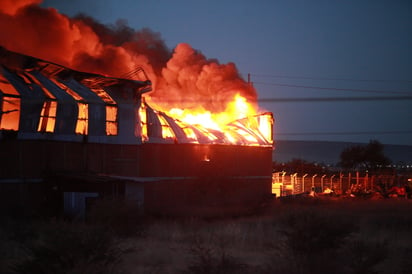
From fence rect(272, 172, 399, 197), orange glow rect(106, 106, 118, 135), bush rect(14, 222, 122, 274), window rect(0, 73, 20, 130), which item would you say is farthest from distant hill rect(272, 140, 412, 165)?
bush rect(14, 222, 122, 274)

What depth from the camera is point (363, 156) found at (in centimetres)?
9138

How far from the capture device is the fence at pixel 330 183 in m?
45.2

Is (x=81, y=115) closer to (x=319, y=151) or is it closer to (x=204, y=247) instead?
(x=204, y=247)

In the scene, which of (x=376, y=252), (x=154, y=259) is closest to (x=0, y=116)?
(x=154, y=259)

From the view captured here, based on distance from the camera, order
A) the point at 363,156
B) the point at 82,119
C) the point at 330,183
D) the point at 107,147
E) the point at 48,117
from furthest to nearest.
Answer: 1. the point at 363,156
2. the point at 330,183
3. the point at 107,147
4. the point at 82,119
5. the point at 48,117

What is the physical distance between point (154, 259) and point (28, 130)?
47.2ft

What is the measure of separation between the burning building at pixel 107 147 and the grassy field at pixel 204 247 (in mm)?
4823

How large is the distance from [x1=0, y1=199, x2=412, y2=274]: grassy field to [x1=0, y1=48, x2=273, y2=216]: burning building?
482 cm

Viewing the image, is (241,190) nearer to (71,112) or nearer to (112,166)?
(112,166)

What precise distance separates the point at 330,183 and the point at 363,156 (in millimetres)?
46360

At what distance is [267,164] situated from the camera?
123 feet

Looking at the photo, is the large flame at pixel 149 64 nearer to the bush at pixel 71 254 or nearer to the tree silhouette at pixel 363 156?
the bush at pixel 71 254

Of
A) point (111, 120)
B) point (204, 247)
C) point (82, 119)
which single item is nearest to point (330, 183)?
point (111, 120)

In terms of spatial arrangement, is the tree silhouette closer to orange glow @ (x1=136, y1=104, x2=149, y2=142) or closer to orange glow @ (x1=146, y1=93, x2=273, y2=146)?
orange glow @ (x1=146, y1=93, x2=273, y2=146)
